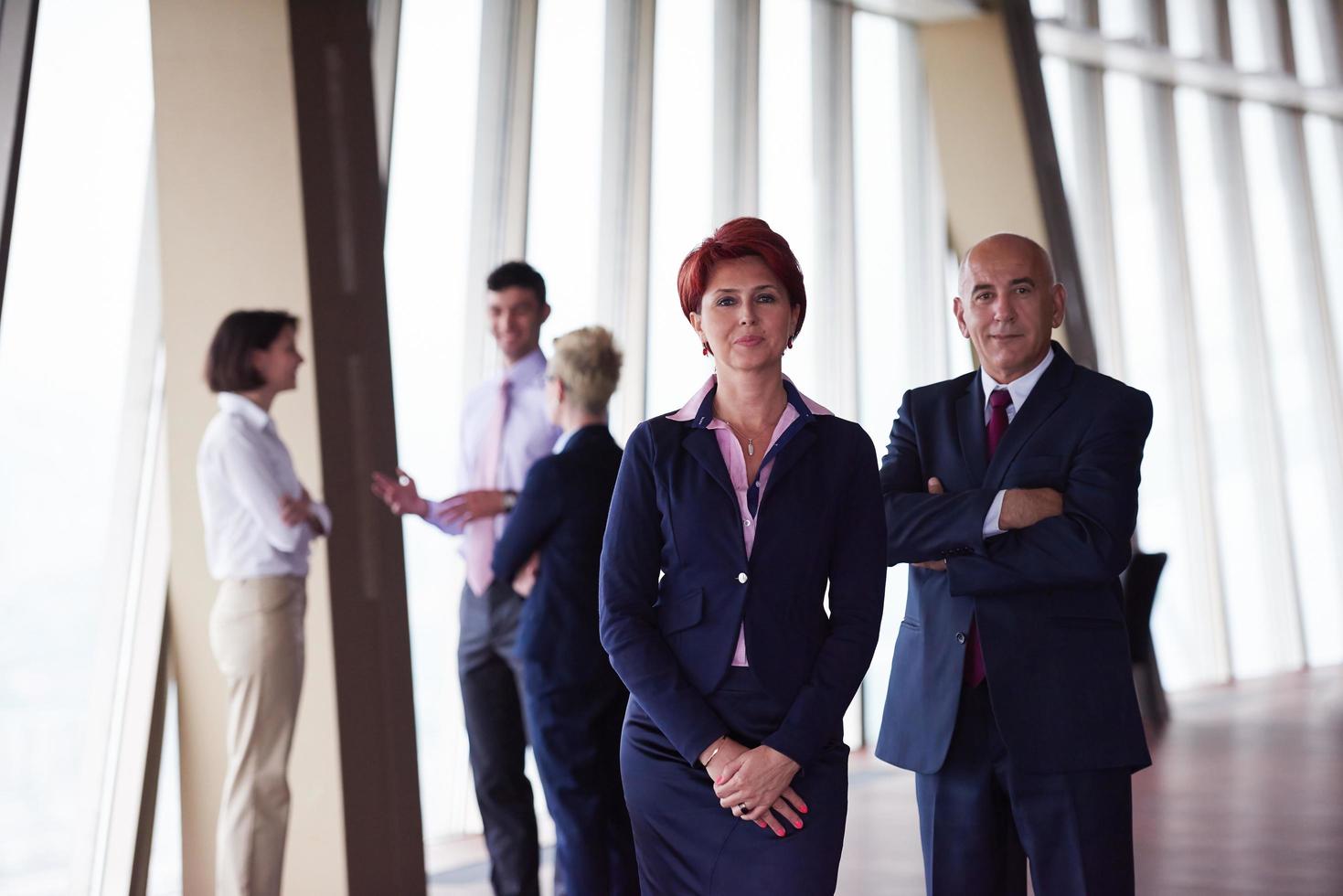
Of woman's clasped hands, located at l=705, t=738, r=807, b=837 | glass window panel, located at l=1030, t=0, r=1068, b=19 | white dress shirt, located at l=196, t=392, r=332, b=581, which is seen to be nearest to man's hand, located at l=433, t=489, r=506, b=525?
white dress shirt, located at l=196, t=392, r=332, b=581

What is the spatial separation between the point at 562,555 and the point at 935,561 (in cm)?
144

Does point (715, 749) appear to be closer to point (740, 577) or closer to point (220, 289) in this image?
point (740, 577)

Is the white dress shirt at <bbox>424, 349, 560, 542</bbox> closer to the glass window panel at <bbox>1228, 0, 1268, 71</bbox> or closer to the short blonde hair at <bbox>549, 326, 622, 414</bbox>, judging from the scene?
the short blonde hair at <bbox>549, 326, 622, 414</bbox>

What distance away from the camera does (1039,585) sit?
232 centimetres

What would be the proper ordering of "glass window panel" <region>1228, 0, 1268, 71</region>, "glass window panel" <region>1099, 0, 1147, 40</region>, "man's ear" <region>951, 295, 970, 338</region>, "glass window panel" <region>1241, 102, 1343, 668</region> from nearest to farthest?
"man's ear" <region>951, 295, 970, 338</region>
"glass window panel" <region>1099, 0, 1147, 40</region>
"glass window panel" <region>1228, 0, 1268, 71</region>
"glass window panel" <region>1241, 102, 1343, 668</region>

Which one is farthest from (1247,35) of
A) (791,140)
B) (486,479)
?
(486,479)

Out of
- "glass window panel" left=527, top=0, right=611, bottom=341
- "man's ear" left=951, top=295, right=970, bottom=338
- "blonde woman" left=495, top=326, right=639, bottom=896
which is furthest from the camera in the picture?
"glass window panel" left=527, top=0, right=611, bottom=341

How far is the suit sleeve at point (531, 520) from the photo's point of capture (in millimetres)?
3584

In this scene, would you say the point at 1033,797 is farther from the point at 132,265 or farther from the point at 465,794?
the point at 465,794

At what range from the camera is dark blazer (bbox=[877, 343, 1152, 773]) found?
2.28 meters

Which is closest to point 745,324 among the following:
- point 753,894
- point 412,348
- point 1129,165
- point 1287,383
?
point 753,894

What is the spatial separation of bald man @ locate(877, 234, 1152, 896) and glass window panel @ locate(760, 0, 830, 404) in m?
4.71

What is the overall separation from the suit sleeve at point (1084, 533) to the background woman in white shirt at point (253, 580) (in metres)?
2.43

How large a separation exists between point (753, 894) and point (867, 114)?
6.63 metres
